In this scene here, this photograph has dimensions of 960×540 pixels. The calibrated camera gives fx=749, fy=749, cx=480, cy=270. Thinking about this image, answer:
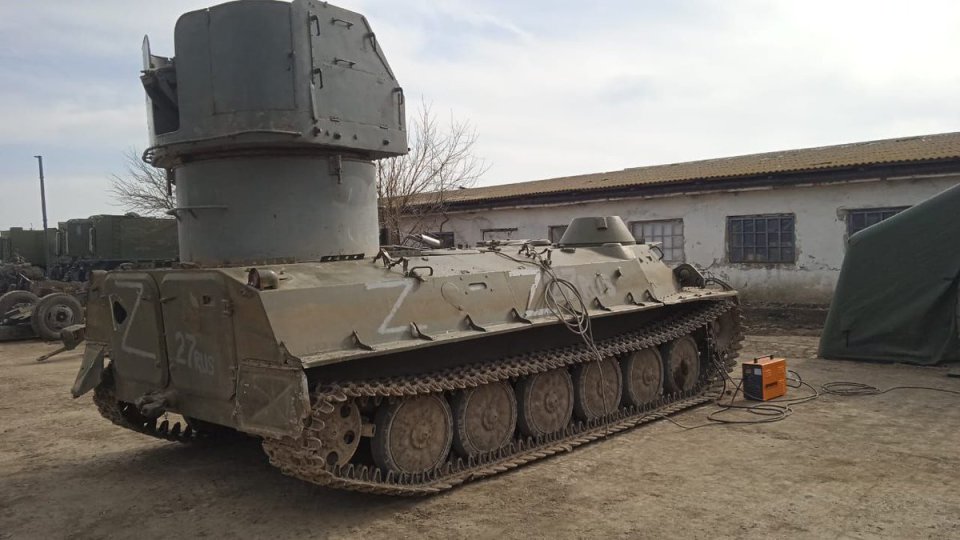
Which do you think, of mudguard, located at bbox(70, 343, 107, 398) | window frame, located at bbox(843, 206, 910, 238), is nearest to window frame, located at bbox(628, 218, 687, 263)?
window frame, located at bbox(843, 206, 910, 238)

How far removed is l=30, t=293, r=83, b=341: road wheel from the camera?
17094 millimetres

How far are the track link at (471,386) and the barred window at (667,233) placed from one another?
9896 millimetres

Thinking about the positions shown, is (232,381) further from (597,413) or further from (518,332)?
(597,413)

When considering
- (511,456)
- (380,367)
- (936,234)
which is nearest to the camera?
(380,367)

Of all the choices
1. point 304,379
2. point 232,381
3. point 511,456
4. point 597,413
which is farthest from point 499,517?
point 597,413

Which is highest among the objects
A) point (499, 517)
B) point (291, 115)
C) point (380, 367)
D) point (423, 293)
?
point (291, 115)

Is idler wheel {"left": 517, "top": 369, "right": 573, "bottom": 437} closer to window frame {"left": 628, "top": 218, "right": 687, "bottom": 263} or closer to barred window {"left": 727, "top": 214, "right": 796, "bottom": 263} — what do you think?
barred window {"left": 727, "top": 214, "right": 796, "bottom": 263}

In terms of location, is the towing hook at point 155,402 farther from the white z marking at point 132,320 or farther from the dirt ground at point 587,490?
the dirt ground at point 587,490

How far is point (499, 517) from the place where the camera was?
5430 mm

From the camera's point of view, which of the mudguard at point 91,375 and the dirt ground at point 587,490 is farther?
the mudguard at point 91,375

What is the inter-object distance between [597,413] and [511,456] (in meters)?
1.50

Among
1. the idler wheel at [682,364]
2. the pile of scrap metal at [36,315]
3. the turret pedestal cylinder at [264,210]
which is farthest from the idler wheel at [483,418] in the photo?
the pile of scrap metal at [36,315]

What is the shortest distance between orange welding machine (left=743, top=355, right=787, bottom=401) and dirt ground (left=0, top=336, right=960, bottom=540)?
55cm

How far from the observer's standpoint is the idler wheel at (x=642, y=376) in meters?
8.29
